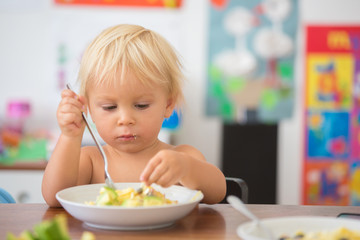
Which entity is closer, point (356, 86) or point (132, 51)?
point (132, 51)

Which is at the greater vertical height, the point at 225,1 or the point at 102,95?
the point at 225,1

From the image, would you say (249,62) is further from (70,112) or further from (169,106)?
(70,112)

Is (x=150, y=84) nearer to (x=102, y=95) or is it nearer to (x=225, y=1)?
(x=102, y=95)

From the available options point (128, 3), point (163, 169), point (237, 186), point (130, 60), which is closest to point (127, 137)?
point (130, 60)

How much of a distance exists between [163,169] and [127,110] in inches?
11.8

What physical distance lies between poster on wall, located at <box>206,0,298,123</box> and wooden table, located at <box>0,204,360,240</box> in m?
2.62

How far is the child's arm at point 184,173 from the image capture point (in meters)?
0.77

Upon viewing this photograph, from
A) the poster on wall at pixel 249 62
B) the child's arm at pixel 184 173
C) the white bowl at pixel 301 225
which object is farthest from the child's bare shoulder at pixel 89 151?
the poster on wall at pixel 249 62

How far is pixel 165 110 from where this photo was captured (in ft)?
3.93

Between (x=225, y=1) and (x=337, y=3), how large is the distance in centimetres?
83

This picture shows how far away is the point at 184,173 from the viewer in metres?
0.85

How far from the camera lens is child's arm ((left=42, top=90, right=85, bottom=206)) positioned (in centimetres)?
93

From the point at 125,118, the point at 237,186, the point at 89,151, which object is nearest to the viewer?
the point at 125,118

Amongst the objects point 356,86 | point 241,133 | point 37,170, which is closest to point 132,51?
point 37,170
